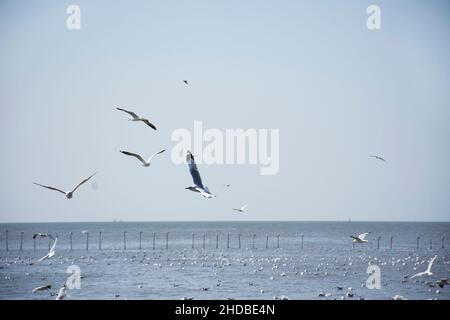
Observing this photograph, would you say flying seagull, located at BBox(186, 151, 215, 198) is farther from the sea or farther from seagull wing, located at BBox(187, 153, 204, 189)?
the sea

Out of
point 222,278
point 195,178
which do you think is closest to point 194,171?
point 195,178

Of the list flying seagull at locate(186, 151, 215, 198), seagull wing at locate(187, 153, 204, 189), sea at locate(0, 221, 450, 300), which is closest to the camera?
flying seagull at locate(186, 151, 215, 198)

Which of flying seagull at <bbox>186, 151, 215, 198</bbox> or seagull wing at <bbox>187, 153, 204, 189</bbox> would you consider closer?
flying seagull at <bbox>186, 151, 215, 198</bbox>

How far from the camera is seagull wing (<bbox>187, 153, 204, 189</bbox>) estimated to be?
17.0 m

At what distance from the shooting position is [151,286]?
50875 millimetres

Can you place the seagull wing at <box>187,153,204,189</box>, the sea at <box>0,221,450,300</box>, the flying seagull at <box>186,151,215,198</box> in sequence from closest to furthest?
the flying seagull at <box>186,151,215,198</box> → the seagull wing at <box>187,153,204,189</box> → the sea at <box>0,221,450,300</box>

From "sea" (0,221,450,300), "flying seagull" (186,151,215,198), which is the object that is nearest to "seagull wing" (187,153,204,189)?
"flying seagull" (186,151,215,198)

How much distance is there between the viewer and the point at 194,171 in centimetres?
1712

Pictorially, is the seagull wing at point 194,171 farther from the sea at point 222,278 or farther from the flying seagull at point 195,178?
the sea at point 222,278

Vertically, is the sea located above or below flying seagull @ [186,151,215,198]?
below

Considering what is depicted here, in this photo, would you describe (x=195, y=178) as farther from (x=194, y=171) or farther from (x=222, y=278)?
(x=222, y=278)
